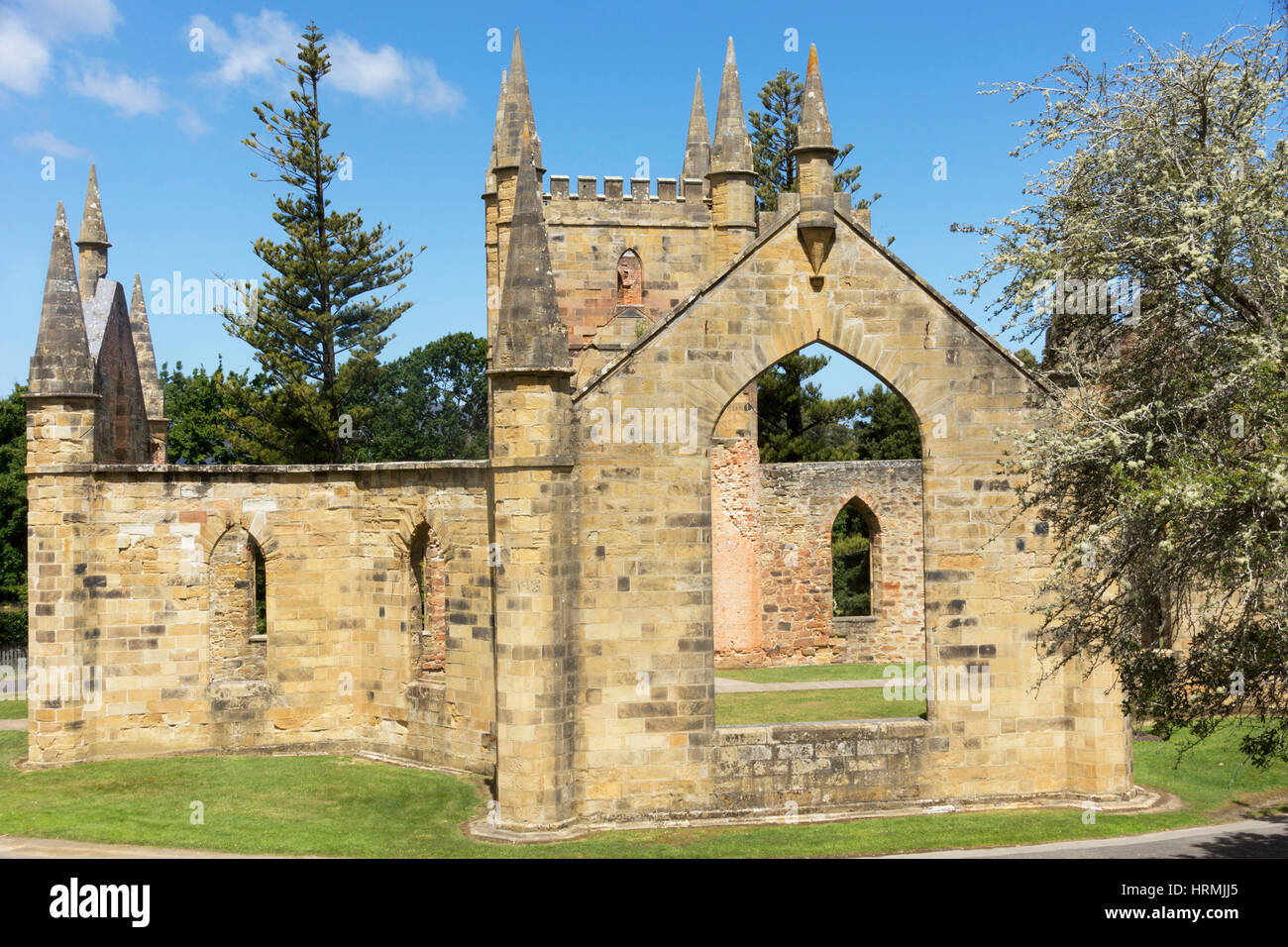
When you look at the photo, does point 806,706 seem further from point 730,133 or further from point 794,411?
point 794,411

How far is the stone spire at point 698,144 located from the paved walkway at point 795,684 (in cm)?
1345

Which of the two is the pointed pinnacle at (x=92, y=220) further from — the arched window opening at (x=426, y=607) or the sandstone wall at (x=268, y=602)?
the arched window opening at (x=426, y=607)

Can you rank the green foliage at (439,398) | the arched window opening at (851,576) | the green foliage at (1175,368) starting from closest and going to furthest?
the green foliage at (1175,368), the arched window opening at (851,576), the green foliage at (439,398)

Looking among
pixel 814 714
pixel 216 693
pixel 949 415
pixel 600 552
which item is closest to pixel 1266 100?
pixel 949 415

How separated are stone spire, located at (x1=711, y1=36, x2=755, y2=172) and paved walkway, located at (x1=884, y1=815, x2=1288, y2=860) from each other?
20.1m

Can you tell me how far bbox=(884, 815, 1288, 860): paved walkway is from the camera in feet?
46.0

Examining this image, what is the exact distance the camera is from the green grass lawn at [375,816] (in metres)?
14.5

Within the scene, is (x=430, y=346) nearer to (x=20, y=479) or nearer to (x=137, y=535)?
(x=20, y=479)

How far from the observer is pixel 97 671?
19.3m

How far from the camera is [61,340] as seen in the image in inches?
763

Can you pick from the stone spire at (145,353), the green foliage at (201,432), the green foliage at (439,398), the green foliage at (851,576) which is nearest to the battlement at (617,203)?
the stone spire at (145,353)

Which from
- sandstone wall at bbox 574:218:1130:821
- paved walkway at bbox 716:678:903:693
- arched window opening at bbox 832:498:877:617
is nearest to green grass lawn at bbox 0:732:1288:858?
sandstone wall at bbox 574:218:1130:821

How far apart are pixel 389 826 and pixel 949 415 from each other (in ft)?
29.6

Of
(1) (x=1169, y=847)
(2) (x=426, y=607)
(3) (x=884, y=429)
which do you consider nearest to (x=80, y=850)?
(2) (x=426, y=607)
